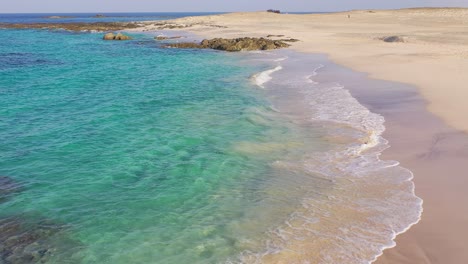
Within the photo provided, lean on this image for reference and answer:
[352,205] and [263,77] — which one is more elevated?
[263,77]

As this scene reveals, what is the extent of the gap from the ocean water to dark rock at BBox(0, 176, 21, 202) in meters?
0.10

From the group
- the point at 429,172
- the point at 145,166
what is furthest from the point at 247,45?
the point at 429,172

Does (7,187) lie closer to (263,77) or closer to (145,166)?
(145,166)

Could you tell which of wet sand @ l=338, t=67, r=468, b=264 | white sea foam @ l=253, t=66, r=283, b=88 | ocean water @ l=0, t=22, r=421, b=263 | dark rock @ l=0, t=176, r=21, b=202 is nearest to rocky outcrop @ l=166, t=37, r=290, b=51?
white sea foam @ l=253, t=66, r=283, b=88

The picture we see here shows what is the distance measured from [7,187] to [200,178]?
4055mm

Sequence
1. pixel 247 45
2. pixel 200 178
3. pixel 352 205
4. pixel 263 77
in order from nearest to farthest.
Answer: pixel 352 205 < pixel 200 178 < pixel 263 77 < pixel 247 45

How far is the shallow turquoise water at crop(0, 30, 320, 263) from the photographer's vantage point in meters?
6.74

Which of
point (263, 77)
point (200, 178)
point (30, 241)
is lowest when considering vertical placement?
point (200, 178)

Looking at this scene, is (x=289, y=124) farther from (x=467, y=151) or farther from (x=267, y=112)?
(x=467, y=151)

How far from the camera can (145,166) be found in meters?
9.93

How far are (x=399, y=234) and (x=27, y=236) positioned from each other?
5.94 m

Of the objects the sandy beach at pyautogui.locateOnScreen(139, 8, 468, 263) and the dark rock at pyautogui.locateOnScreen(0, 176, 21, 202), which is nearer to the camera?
the sandy beach at pyautogui.locateOnScreen(139, 8, 468, 263)

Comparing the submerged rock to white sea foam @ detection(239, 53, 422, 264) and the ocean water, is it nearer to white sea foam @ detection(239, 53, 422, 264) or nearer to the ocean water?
the ocean water

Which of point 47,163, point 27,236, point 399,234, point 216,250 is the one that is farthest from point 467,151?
point 47,163
